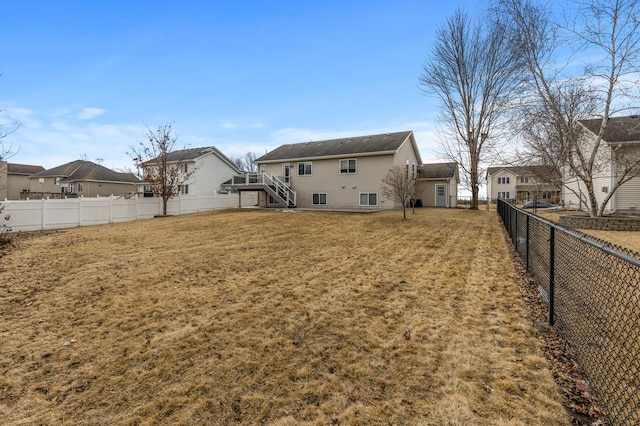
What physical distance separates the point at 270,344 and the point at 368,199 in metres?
20.1

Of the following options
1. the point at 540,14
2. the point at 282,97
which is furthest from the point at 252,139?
the point at 540,14

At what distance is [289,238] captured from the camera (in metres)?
9.88

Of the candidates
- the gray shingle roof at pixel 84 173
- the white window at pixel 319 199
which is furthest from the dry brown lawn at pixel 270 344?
the gray shingle roof at pixel 84 173

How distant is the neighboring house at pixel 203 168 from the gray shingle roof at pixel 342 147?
629cm

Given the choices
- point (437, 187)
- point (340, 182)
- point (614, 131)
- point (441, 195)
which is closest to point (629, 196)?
point (614, 131)

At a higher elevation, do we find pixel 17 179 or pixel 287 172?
pixel 17 179

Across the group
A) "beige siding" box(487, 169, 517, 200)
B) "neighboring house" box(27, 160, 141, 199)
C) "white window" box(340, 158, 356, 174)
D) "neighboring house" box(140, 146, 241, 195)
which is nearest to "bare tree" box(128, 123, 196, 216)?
"neighboring house" box(140, 146, 241, 195)

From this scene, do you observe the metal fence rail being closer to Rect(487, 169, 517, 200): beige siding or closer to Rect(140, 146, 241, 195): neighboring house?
Rect(140, 146, 241, 195): neighboring house

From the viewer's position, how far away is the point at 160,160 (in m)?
21.7

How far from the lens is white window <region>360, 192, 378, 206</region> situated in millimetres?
22484

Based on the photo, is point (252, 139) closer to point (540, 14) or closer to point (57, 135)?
point (57, 135)

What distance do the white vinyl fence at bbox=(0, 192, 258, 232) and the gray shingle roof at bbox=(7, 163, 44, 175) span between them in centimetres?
3632

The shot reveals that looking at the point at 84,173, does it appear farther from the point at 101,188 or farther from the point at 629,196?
the point at 629,196

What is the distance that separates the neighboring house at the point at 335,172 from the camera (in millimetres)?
22328
